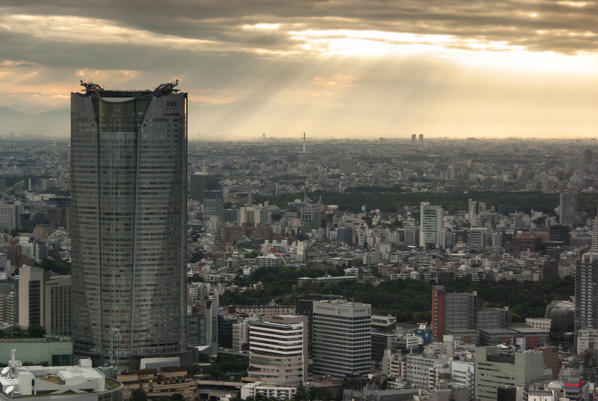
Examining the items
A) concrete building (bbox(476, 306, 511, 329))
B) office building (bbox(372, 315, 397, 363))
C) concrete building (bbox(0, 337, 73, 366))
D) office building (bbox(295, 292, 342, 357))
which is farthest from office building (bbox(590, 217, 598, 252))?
concrete building (bbox(0, 337, 73, 366))

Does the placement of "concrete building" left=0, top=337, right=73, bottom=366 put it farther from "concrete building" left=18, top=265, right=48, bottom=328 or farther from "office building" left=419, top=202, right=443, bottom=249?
"office building" left=419, top=202, right=443, bottom=249

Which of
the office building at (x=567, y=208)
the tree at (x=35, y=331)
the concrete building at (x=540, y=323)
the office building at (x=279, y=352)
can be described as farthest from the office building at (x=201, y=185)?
the office building at (x=279, y=352)

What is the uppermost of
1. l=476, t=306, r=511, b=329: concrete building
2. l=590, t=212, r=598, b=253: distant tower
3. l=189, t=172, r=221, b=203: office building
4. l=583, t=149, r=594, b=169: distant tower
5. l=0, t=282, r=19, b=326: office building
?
l=583, t=149, r=594, b=169: distant tower

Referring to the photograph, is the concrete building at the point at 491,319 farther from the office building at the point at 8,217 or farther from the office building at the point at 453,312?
the office building at the point at 8,217

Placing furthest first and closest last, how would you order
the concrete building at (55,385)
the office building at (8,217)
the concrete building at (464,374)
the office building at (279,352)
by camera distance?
the office building at (8,217) < the office building at (279,352) < the concrete building at (464,374) < the concrete building at (55,385)

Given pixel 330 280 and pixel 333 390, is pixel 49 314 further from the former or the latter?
pixel 330 280
